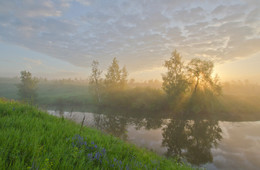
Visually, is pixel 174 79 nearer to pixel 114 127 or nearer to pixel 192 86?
pixel 192 86

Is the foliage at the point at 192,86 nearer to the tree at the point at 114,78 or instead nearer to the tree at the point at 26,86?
the tree at the point at 114,78

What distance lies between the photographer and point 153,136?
19.6m

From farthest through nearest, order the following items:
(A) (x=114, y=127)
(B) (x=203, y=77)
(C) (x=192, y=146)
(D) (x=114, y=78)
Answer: (D) (x=114, y=78), (B) (x=203, y=77), (A) (x=114, y=127), (C) (x=192, y=146)

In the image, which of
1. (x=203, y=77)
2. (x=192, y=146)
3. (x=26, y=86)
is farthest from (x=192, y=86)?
(x=26, y=86)

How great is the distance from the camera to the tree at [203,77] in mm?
38969

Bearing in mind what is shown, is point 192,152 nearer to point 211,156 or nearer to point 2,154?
point 211,156

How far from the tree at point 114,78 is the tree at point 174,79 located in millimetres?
23140

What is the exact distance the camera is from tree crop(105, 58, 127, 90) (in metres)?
57.9

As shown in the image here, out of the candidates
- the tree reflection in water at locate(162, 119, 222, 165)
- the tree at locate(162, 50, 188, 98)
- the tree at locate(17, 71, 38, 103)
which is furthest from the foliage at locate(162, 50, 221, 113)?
the tree at locate(17, 71, 38, 103)

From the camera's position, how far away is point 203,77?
40500 mm

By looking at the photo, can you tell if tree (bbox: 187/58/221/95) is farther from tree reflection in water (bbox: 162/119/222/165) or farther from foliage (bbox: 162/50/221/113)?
tree reflection in water (bbox: 162/119/222/165)

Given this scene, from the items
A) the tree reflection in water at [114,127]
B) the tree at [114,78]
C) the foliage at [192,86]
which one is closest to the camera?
the tree reflection in water at [114,127]

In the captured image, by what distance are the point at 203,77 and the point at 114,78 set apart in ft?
118

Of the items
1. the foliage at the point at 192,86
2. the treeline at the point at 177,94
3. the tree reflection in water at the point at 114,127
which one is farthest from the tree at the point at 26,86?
the foliage at the point at 192,86
